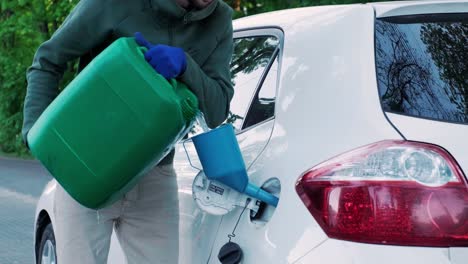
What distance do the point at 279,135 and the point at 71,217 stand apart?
2.78ft

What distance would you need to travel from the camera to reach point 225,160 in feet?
8.39

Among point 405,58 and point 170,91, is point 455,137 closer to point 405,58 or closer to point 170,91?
point 405,58

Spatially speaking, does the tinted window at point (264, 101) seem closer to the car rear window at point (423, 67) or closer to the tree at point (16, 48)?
the car rear window at point (423, 67)

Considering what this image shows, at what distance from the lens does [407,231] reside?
7.25 ft

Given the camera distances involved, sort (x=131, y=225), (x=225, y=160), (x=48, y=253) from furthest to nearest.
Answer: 1. (x=48, y=253)
2. (x=131, y=225)
3. (x=225, y=160)

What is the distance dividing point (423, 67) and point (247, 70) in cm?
99

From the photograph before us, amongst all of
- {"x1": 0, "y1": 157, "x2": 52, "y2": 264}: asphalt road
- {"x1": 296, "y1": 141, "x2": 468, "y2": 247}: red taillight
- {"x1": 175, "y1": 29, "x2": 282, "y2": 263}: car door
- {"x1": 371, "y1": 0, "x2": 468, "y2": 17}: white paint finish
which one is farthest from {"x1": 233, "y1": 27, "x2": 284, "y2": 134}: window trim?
{"x1": 0, "y1": 157, "x2": 52, "y2": 264}: asphalt road

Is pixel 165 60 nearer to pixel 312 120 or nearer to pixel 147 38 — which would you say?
pixel 147 38

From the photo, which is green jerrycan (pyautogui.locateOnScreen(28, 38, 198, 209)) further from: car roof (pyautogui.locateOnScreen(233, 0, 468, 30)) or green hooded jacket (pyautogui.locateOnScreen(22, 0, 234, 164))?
car roof (pyautogui.locateOnScreen(233, 0, 468, 30))

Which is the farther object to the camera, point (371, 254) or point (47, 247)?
point (47, 247)

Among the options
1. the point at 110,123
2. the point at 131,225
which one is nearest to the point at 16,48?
the point at 131,225

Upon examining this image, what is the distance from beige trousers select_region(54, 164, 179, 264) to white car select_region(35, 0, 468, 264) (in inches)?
6.4

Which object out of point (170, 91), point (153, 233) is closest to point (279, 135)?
point (170, 91)

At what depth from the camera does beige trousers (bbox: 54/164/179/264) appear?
9.50ft
